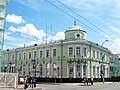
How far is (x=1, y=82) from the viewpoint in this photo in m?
30.8

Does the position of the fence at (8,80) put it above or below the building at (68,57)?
below

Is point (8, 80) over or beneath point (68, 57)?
beneath

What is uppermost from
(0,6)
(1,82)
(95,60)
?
(0,6)

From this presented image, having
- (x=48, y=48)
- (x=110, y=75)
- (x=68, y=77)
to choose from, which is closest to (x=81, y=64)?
(x=68, y=77)

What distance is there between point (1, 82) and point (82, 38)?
3256 centimetres

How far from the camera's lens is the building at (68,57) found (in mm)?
56375

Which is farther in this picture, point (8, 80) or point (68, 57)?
point (68, 57)

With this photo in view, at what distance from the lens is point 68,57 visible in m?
57.1

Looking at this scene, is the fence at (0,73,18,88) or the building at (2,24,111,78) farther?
the building at (2,24,111,78)

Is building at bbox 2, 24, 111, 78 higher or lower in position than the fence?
higher

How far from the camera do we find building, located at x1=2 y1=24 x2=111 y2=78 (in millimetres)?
56375

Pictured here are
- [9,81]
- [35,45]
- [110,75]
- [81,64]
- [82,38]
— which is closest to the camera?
[9,81]

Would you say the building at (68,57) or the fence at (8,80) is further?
the building at (68,57)

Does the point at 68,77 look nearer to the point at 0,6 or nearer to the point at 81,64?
the point at 81,64
